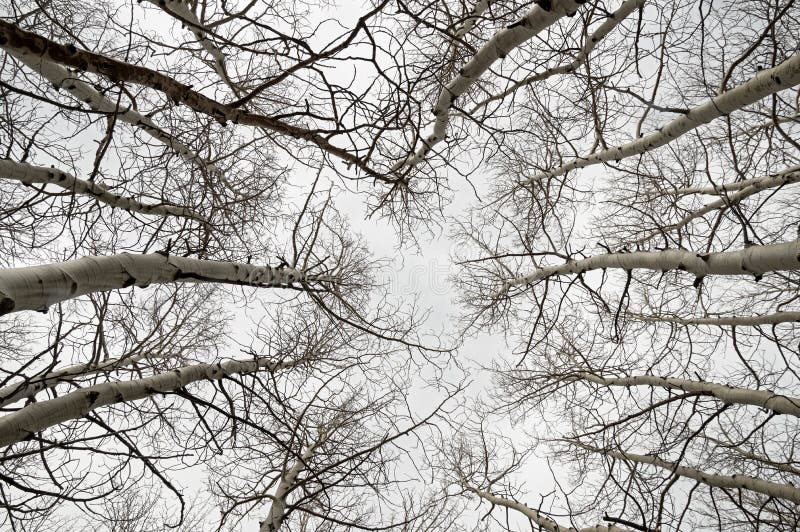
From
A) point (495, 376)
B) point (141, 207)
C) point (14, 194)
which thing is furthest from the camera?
point (495, 376)

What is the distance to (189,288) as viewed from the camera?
225 inches

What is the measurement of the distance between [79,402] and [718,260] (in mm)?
3707

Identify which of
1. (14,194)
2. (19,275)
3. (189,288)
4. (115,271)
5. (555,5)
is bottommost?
(19,275)

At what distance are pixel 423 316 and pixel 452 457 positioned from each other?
2.75 m

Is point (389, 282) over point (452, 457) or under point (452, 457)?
over

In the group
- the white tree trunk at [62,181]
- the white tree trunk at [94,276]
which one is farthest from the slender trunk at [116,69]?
the white tree trunk at [62,181]

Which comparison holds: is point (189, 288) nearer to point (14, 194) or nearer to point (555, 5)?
point (14, 194)

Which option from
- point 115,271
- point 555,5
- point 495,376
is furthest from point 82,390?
point 495,376

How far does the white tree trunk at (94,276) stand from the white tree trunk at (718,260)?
2.72 metres

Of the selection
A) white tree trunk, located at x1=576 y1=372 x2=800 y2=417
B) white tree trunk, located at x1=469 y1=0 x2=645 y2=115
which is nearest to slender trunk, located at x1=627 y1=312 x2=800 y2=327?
white tree trunk, located at x1=576 y1=372 x2=800 y2=417

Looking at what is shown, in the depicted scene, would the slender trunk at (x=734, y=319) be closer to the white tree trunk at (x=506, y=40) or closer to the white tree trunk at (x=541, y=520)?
the white tree trunk at (x=541, y=520)

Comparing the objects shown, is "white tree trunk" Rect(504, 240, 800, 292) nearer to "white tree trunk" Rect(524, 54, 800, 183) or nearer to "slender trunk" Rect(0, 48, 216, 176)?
"white tree trunk" Rect(524, 54, 800, 183)

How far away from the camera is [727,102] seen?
3.01 meters

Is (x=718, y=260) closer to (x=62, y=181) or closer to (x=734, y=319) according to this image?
(x=734, y=319)
